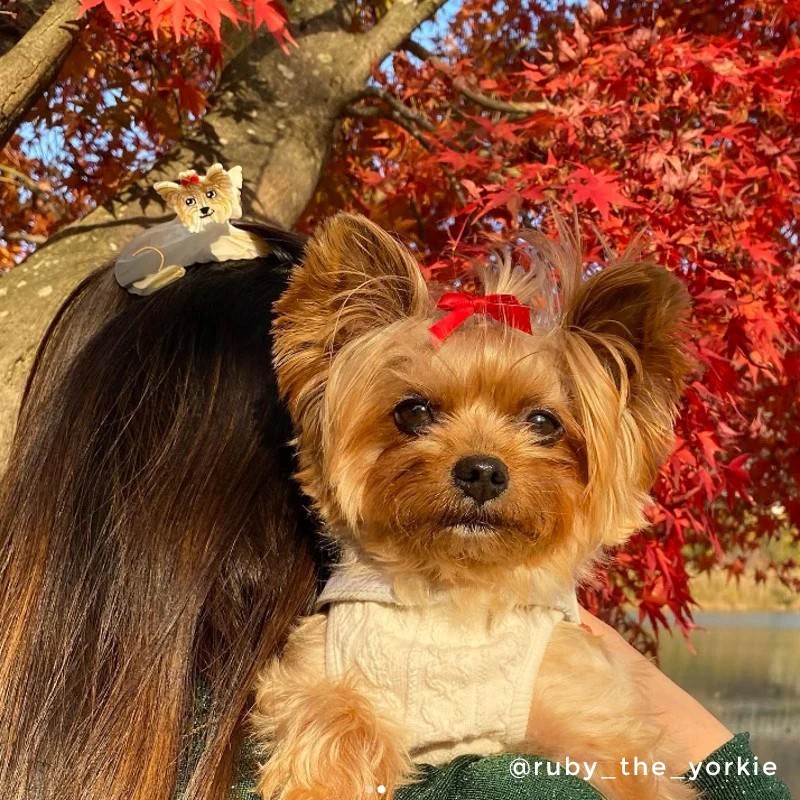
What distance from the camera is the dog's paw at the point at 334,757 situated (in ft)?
4.83

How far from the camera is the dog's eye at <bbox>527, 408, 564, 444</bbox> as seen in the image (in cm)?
176

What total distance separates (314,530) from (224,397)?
0.29 m

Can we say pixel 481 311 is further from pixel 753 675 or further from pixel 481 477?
pixel 753 675

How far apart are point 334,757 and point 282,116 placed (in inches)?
101

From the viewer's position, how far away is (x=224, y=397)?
1662 mm

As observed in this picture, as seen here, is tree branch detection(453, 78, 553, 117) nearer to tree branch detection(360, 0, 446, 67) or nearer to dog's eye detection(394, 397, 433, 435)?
tree branch detection(360, 0, 446, 67)

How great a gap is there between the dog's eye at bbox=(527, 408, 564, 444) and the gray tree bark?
1839 millimetres

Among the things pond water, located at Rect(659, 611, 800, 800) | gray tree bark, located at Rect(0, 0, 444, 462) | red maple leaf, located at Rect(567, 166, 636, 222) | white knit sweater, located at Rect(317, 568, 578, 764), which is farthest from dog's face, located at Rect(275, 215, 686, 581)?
pond water, located at Rect(659, 611, 800, 800)

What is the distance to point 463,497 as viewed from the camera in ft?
5.52

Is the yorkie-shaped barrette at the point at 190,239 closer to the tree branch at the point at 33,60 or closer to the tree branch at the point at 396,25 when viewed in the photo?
the tree branch at the point at 33,60

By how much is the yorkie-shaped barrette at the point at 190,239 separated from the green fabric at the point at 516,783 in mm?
903

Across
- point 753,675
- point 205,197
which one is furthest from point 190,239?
point 753,675

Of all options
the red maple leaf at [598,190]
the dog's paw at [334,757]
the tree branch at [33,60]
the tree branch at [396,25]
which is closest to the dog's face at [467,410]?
the dog's paw at [334,757]

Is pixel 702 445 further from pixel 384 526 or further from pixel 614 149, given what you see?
pixel 384 526
